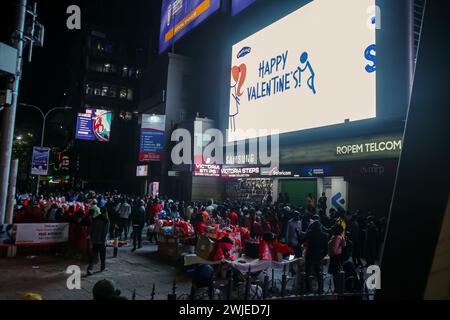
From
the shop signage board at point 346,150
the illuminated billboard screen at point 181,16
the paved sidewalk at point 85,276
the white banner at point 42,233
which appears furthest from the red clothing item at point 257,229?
the illuminated billboard screen at point 181,16

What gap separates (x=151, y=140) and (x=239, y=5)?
52.3ft

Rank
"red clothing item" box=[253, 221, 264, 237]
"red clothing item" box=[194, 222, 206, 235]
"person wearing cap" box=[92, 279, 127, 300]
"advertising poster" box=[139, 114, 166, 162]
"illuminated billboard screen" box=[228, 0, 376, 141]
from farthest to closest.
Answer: "advertising poster" box=[139, 114, 166, 162] < "illuminated billboard screen" box=[228, 0, 376, 141] < "red clothing item" box=[253, 221, 264, 237] < "red clothing item" box=[194, 222, 206, 235] < "person wearing cap" box=[92, 279, 127, 300]

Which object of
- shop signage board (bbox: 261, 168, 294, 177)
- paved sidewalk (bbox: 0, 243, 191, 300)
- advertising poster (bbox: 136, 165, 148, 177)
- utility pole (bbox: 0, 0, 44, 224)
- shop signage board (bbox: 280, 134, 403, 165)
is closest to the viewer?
paved sidewalk (bbox: 0, 243, 191, 300)

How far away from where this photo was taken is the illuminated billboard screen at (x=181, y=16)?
143 feet

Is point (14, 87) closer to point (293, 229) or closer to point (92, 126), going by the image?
point (293, 229)

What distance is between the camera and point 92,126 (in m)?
40.1

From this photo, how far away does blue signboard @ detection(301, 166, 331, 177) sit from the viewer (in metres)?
22.4

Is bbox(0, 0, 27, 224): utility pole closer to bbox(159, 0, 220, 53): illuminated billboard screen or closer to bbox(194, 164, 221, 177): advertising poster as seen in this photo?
bbox(194, 164, 221, 177): advertising poster

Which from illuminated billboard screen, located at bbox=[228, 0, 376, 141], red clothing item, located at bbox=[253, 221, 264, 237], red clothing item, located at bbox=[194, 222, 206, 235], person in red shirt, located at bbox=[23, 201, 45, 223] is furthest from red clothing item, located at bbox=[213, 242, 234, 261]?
illuminated billboard screen, located at bbox=[228, 0, 376, 141]

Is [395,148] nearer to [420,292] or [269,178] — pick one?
[269,178]

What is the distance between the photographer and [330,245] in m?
10.1

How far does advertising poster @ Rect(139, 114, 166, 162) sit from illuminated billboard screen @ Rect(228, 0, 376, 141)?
30.9 ft
